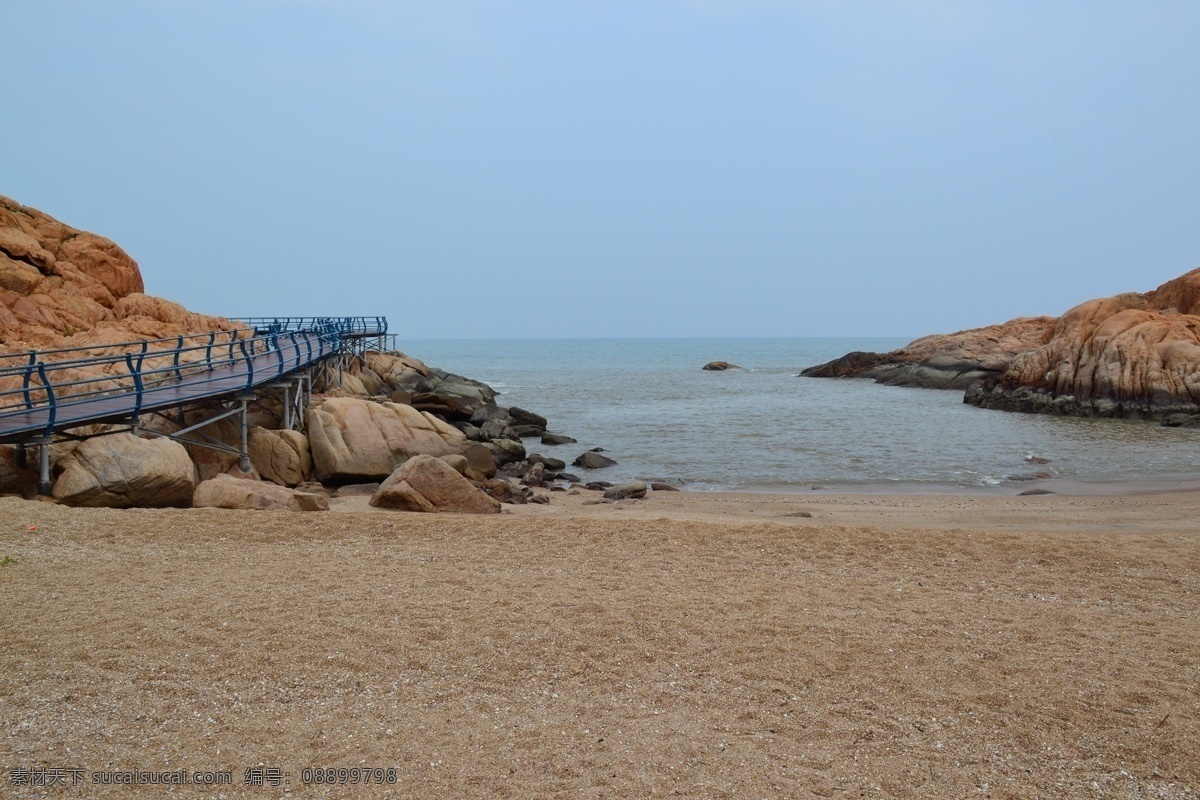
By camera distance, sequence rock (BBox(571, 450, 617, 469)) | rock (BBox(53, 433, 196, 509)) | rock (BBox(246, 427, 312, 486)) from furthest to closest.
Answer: rock (BBox(571, 450, 617, 469))
rock (BBox(246, 427, 312, 486))
rock (BBox(53, 433, 196, 509))

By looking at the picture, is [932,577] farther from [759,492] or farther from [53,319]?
[53,319]

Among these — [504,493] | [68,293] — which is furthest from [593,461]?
[68,293]

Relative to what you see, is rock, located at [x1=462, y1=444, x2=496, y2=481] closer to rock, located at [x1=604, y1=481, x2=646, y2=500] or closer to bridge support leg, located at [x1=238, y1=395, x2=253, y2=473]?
rock, located at [x1=604, y1=481, x2=646, y2=500]

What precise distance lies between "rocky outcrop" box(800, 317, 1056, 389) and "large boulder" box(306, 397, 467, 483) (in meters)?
38.1

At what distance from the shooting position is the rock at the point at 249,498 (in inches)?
460

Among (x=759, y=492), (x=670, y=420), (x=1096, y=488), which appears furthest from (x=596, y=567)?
(x=670, y=420)

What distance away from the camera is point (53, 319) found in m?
21.3

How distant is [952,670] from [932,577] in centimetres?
305

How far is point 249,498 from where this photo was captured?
11.7 meters

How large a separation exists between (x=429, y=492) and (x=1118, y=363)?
3231 centimetres

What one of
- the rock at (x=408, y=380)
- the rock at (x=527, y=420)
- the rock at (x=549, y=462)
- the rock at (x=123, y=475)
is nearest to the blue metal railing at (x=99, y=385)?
the rock at (x=123, y=475)

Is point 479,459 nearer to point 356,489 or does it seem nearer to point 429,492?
point 356,489

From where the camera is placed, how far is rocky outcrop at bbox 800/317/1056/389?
50344 mm

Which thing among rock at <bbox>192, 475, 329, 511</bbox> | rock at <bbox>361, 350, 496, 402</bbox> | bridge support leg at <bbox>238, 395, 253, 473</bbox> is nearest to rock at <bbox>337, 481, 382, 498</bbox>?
bridge support leg at <bbox>238, 395, 253, 473</bbox>
